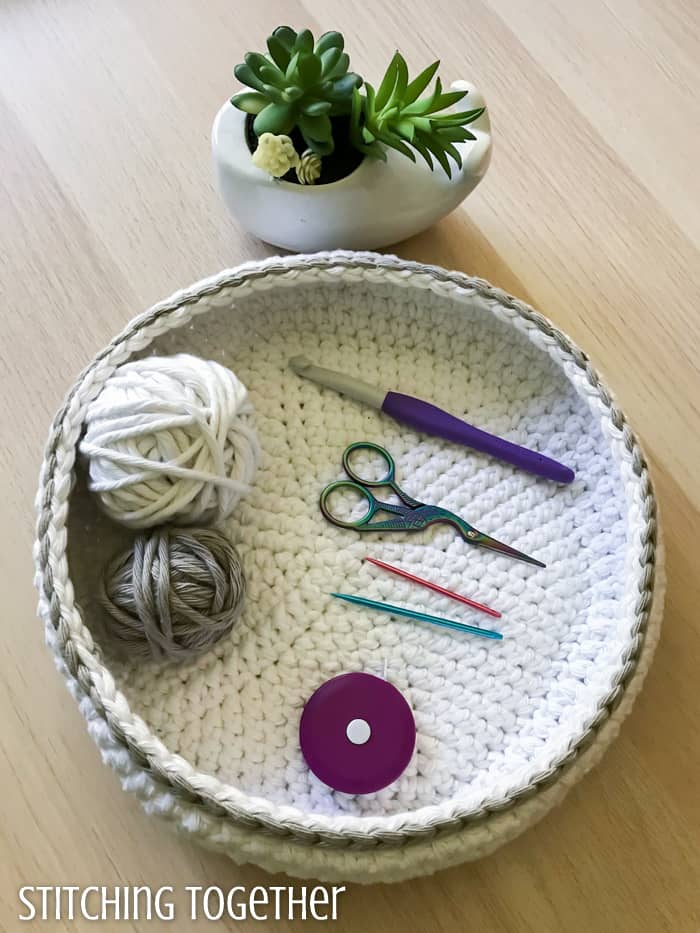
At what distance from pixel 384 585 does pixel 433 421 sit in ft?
0.37

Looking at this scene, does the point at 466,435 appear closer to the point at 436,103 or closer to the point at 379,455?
the point at 379,455

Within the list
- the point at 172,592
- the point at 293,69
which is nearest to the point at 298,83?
the point at 293,69

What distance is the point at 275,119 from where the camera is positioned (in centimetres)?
58

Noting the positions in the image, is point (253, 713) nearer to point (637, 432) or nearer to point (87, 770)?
point (87, 770)

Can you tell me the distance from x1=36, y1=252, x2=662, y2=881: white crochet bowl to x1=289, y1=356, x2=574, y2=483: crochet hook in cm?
1

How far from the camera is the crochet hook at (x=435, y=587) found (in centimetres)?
61

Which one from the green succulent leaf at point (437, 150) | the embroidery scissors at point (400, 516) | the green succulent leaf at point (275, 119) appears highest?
the green succulent leaf at point (275, 119)

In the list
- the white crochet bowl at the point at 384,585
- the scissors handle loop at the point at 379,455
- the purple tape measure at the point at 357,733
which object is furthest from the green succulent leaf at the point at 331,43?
the purple tape measure at the point at 357,733

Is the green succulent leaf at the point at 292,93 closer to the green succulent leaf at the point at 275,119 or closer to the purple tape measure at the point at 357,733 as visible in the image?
the green succulent leaf at the point at 275,119

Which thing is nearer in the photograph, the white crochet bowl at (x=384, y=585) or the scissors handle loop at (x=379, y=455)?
the white crochet bowl at (x=384, y=585)

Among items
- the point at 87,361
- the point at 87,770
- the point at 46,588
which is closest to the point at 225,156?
the point at 87,361

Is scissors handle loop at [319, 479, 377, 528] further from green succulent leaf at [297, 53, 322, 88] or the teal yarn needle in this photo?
green succulent leaf at [297, 53, 322, 88]

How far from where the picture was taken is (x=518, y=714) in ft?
1.94

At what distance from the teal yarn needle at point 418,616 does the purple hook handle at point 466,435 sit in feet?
0.37
